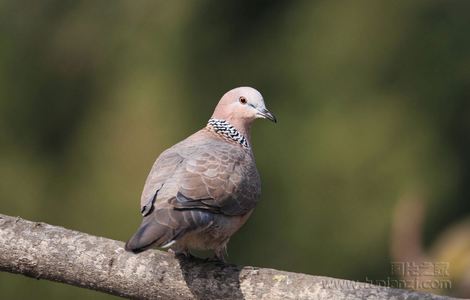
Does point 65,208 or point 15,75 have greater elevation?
point 15,75

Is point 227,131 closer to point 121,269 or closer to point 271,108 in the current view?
point 121,269

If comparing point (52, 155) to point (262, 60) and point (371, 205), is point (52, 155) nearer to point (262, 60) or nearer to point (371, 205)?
point (262, 60)

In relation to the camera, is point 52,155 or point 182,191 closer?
point 182,191

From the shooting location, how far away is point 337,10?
10.3 meters

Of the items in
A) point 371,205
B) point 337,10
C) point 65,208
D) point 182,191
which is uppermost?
point 337,10

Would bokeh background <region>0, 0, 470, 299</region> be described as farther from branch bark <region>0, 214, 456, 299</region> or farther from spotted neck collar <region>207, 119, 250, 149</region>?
branch bark <region>0, 214, 456, 299</region>

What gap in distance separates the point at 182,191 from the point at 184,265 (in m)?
0.35

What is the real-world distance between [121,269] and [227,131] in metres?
1.51

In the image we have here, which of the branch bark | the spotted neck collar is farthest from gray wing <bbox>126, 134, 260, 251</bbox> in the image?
the spotted neck collar

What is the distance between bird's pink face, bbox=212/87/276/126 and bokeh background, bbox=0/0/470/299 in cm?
346

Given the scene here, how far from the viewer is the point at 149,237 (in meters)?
4.15

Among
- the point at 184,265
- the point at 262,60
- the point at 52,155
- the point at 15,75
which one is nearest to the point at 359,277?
the point at 262,60

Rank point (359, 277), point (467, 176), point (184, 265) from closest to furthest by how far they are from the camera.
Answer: point (184, 265) < point (359, 277) < point (467, 176)

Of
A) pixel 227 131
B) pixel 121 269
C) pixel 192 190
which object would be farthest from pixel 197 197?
pixel 227 131
